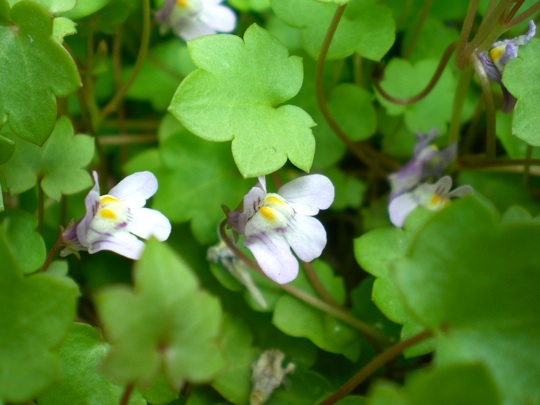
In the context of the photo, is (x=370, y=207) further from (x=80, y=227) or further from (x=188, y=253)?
(x=80, y=227)

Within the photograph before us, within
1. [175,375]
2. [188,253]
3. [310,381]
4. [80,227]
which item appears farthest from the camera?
[188,253]

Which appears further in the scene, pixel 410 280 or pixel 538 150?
pixel 538 150

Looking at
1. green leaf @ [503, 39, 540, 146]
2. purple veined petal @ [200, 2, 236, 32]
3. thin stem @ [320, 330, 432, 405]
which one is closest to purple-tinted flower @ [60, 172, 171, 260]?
thin stem @ [320, 330, 432, 405]

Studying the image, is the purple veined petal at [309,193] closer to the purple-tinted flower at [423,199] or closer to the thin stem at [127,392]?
the purple-tinted flower at [423,199]

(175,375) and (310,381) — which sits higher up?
(175,375)

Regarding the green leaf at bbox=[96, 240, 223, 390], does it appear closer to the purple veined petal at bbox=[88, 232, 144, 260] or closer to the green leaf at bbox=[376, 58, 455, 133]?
the purple veined petal at bbox=[88, 232, 144, 260]

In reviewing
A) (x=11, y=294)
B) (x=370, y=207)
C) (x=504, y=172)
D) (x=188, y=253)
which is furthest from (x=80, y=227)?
(x=504, y=172)

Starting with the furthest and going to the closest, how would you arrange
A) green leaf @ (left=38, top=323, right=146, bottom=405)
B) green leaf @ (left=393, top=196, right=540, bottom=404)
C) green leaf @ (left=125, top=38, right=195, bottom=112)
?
green leaf @ (left=125, top=38, right=195, bottom=112) → green leaf @ (left=38, top=323, right=146, bottom=405) → green leaf @ (left=393, top=196, right=540, bottom=404)
